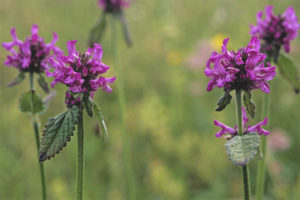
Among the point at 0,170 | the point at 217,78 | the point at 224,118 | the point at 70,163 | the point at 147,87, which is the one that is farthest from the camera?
the point at 147,87

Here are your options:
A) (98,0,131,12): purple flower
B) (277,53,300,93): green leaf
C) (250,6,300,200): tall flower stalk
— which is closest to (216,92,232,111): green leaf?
(250,6,300,200): tall flower stalk

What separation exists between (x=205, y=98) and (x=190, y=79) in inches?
15.5

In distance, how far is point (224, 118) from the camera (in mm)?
4012

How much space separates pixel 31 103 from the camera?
1.88 meters

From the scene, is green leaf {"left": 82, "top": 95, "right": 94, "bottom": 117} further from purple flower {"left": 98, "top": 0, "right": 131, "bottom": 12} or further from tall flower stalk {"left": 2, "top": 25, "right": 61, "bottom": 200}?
purple flower {"left": 98, "top": 0, "right": 131, "bottom": 12}

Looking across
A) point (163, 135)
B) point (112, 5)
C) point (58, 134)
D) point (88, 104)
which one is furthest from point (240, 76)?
point (163, 135)

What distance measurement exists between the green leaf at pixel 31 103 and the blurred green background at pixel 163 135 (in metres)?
1.29

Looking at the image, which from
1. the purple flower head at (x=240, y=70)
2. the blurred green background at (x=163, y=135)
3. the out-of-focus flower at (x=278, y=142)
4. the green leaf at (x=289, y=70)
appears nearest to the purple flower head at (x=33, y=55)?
the purple flower head at (x=240, y=70)

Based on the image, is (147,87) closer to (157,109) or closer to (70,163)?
(157,109)

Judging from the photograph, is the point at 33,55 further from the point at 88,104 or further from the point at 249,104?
the point at 249,104

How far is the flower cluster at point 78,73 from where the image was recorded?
1431 millimetres

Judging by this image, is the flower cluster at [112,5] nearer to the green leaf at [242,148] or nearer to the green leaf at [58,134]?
the green leaf at [58,134]

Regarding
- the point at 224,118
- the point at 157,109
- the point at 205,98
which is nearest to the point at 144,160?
the point at 157,109

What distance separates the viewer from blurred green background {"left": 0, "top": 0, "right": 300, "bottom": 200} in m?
3.35
